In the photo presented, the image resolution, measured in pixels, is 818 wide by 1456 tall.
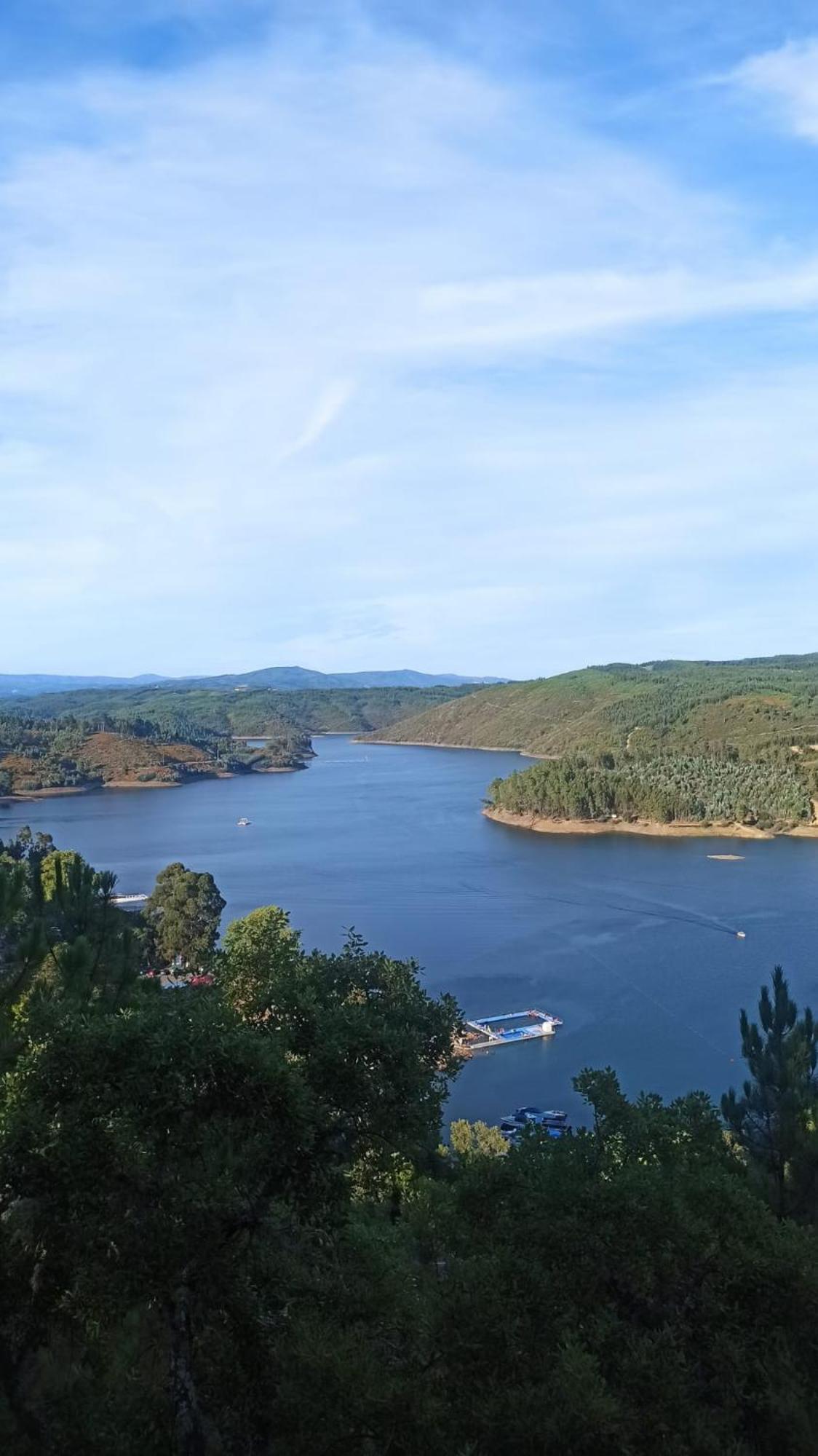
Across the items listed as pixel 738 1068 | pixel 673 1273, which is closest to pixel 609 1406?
pixel 673 1273

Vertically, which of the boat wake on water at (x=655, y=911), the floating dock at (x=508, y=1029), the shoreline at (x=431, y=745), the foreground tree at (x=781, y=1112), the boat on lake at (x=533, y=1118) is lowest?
the boat on lake at (x=533, y=1118)

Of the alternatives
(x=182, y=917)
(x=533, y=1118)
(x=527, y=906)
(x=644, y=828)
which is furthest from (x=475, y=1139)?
(x=644, y=828)

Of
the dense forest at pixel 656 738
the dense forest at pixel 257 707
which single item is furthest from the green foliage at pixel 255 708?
the dense forest at pixel 656 738

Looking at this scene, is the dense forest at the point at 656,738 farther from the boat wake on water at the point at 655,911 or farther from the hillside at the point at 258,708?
the boat wake on water at the point at 655,911

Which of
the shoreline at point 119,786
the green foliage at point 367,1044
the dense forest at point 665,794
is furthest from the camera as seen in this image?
the shoreline at point 119,786

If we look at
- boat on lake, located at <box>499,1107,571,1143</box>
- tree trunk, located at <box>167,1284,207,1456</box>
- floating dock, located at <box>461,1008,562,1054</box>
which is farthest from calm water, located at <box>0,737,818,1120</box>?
tree trunk, located at <box>167,1284,207,1456</box>

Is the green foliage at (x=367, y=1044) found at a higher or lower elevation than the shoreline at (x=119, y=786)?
higher

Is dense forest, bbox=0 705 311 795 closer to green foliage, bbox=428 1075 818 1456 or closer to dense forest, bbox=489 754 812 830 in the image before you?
dense forest, bbox=489 754 812 830
